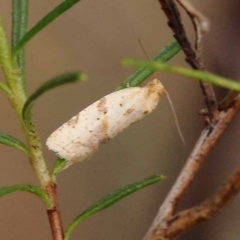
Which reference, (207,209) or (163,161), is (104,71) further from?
(207,209)

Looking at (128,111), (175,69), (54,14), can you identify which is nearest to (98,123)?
(128,111)

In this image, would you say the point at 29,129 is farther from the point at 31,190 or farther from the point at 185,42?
the point at 185,42

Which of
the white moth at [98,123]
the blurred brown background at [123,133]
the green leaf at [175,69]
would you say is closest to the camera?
the green leaf at [175,69]

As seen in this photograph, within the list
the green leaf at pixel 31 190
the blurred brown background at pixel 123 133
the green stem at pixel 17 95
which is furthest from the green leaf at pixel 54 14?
the blurred brown background at pixel 123 133

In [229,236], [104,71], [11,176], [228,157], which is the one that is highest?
[104,71]

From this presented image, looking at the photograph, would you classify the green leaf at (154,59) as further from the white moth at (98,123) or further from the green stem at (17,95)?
the green stem at (17,95)

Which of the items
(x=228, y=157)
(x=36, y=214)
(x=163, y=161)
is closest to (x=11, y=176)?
(x=36, y=214)

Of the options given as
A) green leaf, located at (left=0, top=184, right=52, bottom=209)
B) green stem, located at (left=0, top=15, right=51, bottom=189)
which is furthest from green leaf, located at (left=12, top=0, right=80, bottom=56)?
green leaf, located at (left=0, top=184, right=52, bottom=209)
